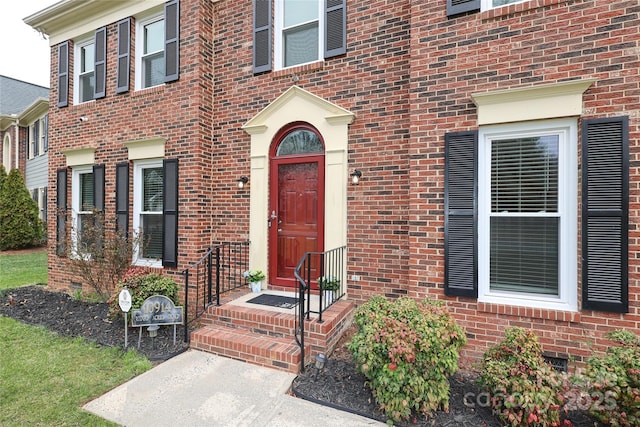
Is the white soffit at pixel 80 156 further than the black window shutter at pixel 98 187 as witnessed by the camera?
Yes

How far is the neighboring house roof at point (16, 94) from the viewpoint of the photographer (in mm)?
17266

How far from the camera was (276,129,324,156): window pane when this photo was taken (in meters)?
4.94

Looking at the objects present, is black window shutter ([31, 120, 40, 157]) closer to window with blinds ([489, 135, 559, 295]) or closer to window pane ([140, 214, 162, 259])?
window pane ([140, 214, 162, 259])

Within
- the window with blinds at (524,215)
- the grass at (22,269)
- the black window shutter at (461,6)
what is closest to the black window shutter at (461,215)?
the window with blinds at (524,215)

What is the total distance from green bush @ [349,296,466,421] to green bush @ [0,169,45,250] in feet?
51.1

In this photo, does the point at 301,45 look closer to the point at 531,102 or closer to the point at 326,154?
the point at 326,154

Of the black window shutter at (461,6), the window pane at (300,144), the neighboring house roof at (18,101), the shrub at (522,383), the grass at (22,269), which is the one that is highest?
the neighboring house roof at (18,101)

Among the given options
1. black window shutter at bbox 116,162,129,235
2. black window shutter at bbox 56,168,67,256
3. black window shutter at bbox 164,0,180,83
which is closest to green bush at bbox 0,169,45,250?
black window shutter at bbox 56,168,67,256

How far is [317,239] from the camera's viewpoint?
4.89 m

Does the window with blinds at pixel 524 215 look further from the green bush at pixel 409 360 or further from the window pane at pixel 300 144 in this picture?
the window pane at pixel 300 144

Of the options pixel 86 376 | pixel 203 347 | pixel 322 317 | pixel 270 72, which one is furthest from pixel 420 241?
pixel 86 376

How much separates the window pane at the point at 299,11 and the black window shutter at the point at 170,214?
120 inches

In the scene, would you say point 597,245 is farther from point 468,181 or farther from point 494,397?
point 494,397

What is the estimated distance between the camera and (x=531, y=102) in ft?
10.9
